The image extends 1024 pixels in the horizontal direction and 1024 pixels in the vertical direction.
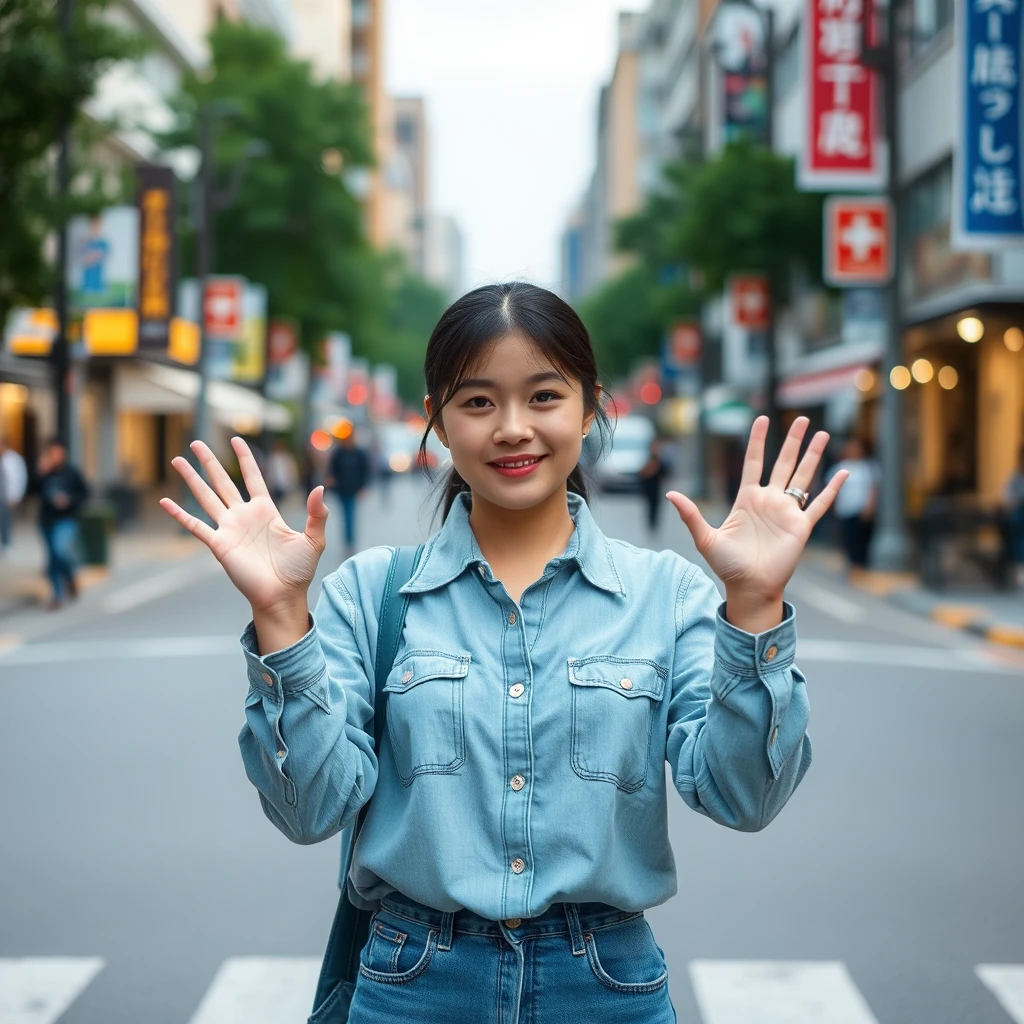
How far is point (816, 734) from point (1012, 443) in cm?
1734

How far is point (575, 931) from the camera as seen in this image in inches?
91.6

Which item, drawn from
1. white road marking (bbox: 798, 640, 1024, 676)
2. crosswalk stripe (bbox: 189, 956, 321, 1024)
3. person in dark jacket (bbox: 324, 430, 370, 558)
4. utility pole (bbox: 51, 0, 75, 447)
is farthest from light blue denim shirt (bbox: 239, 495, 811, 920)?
person in dark jacket (bbox: 324, 430, 370, 558)

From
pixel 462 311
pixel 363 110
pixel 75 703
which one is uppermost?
pixel 363 110

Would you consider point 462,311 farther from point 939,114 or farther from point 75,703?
point 939,114

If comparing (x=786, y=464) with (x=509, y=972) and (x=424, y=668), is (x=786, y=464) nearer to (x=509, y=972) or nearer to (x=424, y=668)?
(x=424, y=668)

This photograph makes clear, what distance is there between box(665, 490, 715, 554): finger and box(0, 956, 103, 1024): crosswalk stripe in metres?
3.19

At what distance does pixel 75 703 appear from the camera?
35.1 ft

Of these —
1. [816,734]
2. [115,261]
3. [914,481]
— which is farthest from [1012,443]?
[816,734]

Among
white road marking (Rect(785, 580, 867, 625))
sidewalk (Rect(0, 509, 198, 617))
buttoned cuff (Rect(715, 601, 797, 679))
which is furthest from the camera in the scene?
sidewalk (Rect(0, 509, 198, 617))

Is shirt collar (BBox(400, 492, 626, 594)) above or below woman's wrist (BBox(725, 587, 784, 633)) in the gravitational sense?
above

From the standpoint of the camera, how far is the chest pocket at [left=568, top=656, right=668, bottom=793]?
230 centimetres

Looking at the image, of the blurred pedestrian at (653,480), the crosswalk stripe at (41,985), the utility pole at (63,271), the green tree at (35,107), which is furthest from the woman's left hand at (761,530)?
the blurred pedestrian at (653,480)

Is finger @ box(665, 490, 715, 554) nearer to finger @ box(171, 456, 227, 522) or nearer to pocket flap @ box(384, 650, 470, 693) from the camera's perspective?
pocket flap @ box(384, 650, 470, 693)

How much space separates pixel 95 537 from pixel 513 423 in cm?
2077
